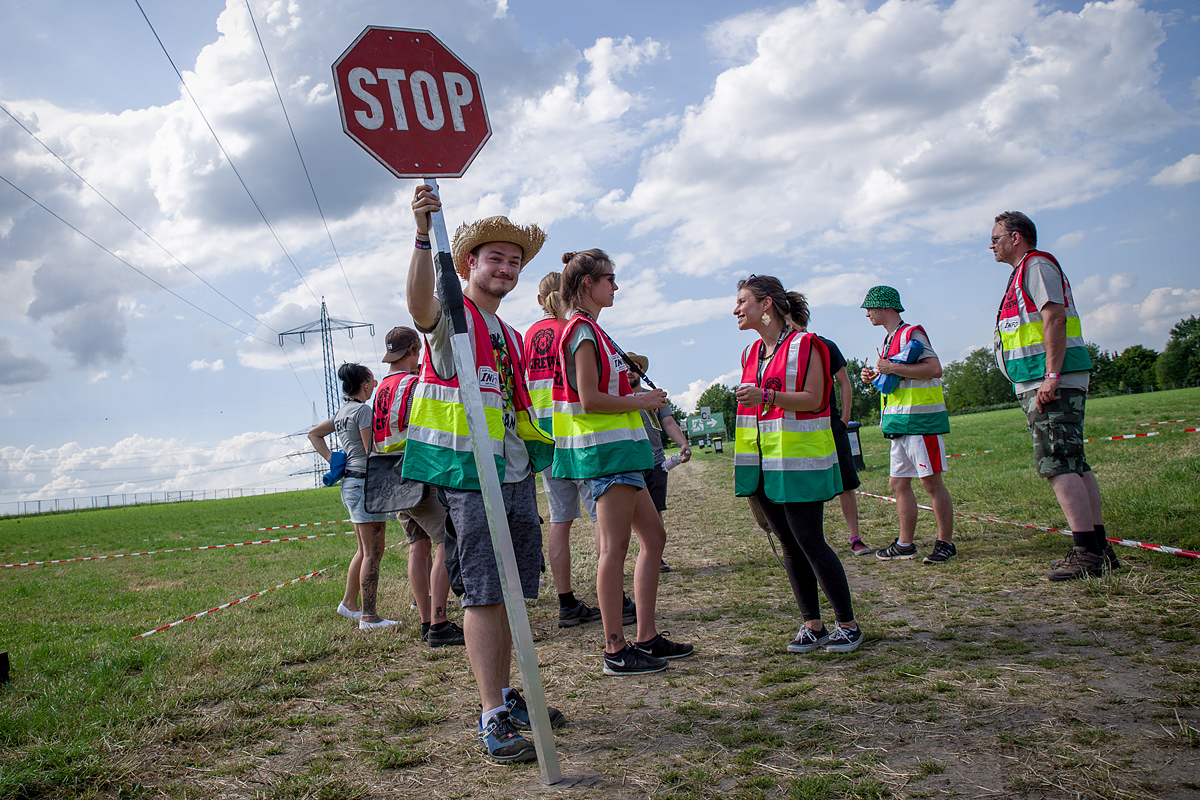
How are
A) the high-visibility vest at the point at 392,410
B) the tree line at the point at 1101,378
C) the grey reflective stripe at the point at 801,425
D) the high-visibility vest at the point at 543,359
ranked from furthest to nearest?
the tree line at the point at 1101,378
the high-visibility vest at the point at 392,410
the high-visibility vest at the point at 543,359
the grey reflective stripe at the point at 801,425

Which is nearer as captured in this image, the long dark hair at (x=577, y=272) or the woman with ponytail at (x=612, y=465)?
the woman with ponytail at (x=612, y=465)

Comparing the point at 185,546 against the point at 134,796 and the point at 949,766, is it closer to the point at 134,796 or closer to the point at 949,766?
the point at 134,796

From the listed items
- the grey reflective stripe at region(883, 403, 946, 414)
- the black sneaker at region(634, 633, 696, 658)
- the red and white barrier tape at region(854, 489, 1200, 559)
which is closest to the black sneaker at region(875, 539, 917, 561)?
the grey reflective stripe at region(883, 403, 946, 414)

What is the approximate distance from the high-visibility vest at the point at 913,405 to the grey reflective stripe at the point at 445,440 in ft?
12.8

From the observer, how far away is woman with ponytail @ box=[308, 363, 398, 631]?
16.8 feet

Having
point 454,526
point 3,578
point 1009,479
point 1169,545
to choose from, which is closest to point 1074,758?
point 454,526

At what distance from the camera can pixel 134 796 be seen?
8.38ft

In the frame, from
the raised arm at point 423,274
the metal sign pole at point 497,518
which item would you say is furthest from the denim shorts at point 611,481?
the raised arm at point 423,274

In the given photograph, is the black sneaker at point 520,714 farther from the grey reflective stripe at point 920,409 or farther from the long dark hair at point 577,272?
the grey reflective stripe at point 920,409

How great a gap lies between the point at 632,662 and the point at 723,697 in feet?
2.00

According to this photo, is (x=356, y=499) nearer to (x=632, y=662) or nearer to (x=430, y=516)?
(x=430, y=516)

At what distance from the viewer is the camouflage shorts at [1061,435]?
443 cm

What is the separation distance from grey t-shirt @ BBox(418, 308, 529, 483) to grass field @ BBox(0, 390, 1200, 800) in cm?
109

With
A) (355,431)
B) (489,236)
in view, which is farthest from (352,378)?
(489,236)
